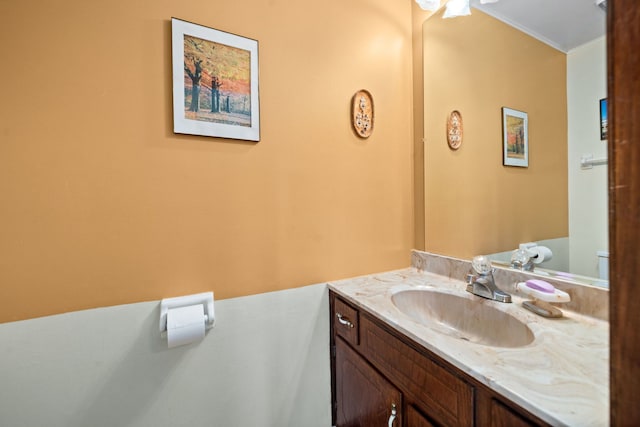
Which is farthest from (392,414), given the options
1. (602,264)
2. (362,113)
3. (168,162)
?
(362,113)

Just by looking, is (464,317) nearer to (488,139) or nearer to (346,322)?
(346,322)

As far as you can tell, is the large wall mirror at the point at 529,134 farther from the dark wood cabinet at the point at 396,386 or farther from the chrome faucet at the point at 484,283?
the dark wood cabinet at the point at 396,386

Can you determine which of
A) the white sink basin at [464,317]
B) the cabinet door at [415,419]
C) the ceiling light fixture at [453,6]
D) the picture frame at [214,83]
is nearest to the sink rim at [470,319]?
the white sink basin at [464,317]

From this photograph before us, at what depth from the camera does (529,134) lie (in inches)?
40.9

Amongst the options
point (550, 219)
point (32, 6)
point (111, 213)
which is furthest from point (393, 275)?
point (32, 6)

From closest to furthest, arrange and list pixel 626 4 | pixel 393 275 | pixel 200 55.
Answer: pixel 626 4, pixel 200 55, pixel 393 275

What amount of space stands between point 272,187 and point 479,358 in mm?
892

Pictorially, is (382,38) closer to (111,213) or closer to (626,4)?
(626,4)

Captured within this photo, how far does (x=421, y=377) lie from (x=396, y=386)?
136 mm

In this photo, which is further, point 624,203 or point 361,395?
point 361,395

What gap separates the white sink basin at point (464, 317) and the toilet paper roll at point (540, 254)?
285 millimetres

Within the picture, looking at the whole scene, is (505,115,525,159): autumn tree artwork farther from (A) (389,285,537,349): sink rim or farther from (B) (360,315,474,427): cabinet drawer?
(B) (360,315,474,427): cabinet drawer

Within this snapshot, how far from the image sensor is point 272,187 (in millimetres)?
1061

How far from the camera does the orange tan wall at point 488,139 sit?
38.0 inches
